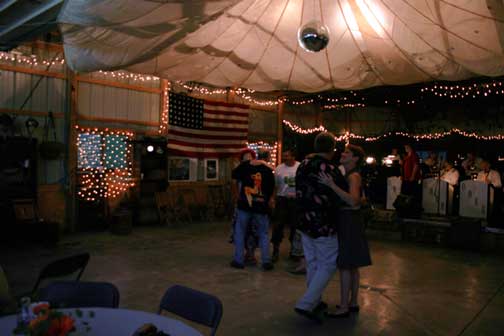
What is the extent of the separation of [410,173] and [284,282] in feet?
18.8

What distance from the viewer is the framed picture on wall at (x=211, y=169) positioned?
1218 centimetres

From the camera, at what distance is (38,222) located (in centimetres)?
802

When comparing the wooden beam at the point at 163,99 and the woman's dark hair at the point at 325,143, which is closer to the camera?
the woman's dark hair at the point at 325,143

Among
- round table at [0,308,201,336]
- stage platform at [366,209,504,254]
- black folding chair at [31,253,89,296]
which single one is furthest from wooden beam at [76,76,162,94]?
round table at [0,308,201,336]

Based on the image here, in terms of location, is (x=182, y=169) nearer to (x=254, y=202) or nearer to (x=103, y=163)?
(x=103, y=163)

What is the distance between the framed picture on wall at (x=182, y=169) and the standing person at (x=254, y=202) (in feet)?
16.3

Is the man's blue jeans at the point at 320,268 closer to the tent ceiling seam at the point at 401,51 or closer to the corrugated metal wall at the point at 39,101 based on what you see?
the tent ceiling seam at the point at 401,51

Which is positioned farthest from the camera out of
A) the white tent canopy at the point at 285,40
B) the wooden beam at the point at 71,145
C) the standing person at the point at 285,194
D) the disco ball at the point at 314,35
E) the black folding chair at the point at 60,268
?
the wooden beam at the point at 71,145

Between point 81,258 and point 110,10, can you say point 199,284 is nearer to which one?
point 81,258

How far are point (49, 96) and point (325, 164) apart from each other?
22.3 ft

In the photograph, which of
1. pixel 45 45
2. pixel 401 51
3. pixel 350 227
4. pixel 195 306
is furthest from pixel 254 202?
pixel 45 45

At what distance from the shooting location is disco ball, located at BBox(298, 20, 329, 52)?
471 centimetres

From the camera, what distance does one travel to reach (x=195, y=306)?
2.80 m

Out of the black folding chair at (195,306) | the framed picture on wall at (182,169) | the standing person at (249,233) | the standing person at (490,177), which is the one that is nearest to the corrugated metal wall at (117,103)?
the framed picture on wall at (182,169)
